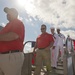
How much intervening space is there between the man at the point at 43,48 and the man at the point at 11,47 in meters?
3.77

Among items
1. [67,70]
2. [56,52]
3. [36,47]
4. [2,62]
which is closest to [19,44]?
[2,62]

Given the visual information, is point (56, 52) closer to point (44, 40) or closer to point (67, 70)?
point (44, 40)

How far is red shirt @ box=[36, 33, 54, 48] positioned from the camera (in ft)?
A: 26.4

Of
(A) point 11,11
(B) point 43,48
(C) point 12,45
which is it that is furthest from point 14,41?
(B) point 43,48

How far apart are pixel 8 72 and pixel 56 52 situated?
6.19 m

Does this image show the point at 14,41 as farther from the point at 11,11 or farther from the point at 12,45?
the point at 11,11

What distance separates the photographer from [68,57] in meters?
7.62

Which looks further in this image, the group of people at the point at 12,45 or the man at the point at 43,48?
the man at the point at 43,48

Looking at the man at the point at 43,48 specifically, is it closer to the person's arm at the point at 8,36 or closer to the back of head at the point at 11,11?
the back of head at the point at 11,11

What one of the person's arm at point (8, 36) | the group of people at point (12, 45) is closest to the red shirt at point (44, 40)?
the group of people at point (12, 45)

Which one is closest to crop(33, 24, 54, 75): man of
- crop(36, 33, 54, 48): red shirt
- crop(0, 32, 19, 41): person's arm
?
crop(36, 33, 54, 48): red shirt

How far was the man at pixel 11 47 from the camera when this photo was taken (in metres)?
3.97

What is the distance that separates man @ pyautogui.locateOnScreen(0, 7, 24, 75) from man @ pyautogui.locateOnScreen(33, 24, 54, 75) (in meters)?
3.77

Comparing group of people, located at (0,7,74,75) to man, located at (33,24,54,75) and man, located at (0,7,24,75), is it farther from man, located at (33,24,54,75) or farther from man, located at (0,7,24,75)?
man, located at (33,24,54,75)
